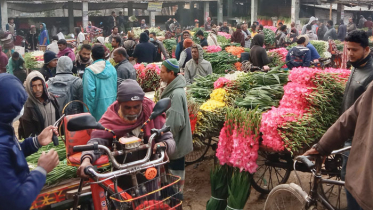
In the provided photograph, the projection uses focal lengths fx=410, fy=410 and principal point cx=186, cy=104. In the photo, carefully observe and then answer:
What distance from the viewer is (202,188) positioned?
6129 millimetres

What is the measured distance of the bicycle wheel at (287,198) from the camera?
3453 mm

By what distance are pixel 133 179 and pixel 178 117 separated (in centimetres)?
180

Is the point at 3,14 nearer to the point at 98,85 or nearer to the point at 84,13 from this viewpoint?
the point at 84,13

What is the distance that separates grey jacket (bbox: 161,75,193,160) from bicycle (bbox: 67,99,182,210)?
1.44 metres

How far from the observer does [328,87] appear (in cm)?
478

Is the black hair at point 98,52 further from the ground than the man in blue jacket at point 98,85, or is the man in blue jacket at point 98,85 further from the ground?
the black hair at point 98,52

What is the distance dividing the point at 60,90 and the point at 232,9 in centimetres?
3250

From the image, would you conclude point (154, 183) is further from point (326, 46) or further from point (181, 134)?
point (326, 46)

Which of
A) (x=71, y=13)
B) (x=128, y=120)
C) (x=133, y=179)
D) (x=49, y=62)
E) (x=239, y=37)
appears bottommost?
(x=133, y=179)

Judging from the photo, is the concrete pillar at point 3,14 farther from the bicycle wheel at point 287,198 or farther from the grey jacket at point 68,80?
the bicycle wheel at point 287,198

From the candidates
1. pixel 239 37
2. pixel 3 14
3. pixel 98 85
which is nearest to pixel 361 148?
pixel 98 85

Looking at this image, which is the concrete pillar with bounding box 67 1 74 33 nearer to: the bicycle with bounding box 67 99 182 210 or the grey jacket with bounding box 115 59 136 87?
the grey jacket with bounding box 115 59 136 87

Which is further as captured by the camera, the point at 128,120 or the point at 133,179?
the point at 128,120

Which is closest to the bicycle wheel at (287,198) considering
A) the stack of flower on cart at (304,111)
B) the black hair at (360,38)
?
the stack of flower on cart at (304,111)
